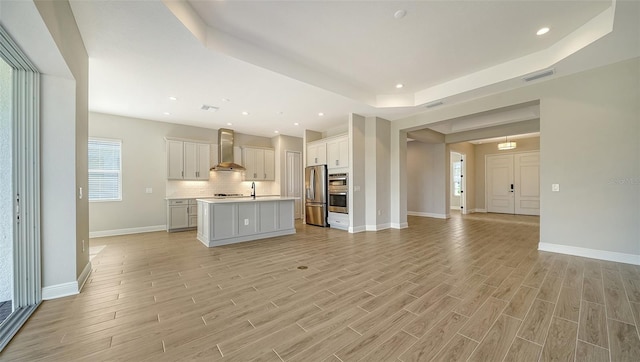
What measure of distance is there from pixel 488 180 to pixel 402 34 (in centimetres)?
903

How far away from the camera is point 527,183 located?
28.7 ft

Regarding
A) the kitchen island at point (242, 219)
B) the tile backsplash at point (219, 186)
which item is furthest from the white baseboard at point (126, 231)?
the kitchen island at point (242, 219)

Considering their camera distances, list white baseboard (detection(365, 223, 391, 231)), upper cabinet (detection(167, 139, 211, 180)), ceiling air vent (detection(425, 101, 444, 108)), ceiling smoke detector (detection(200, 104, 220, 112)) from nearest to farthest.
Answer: ceiling air vent (detection(425, 101, 444, 108)), ceiling smoke detector (detection(200, 104, 220, 112)), white baseboard (detection(365, 223, 391, 231)), upper cabinet (detection(167, 139, 211, 180))

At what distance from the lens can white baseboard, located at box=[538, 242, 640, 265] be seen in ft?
10.9

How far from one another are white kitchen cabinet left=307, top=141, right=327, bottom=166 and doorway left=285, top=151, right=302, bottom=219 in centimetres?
113

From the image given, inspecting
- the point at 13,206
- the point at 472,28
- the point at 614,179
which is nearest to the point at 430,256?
the point at 614,179

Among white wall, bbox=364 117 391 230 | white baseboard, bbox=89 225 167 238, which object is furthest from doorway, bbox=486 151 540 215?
white baseboard, bbox=89 225 167 238

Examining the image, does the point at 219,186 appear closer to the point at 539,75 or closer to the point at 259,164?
the point at 259,164

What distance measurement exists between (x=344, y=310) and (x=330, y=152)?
4823mm

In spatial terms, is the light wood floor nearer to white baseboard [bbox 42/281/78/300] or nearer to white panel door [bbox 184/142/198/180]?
white baseboard [bbox 42/281/78/300]

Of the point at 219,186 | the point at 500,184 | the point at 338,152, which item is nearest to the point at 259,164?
the point at 219,186

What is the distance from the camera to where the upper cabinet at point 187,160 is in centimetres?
623

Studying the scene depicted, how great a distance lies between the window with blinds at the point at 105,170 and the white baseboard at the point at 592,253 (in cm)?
904

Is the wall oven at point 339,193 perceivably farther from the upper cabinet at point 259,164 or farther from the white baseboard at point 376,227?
the upper cabinet at point 259,164
